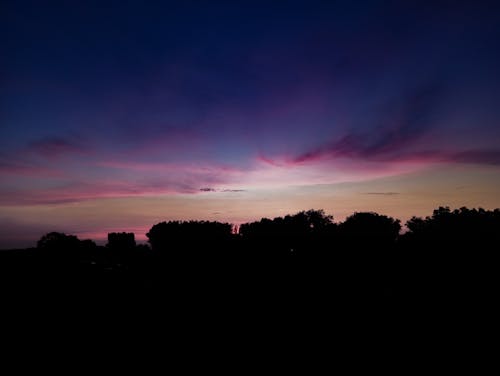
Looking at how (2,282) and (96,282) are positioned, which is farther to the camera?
(96,282)

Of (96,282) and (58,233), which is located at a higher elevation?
(58,233)

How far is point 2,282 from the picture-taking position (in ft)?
67.7

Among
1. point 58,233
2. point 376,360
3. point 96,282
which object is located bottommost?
point 376,360

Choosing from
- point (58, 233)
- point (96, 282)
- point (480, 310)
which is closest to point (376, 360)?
point (480, 310)

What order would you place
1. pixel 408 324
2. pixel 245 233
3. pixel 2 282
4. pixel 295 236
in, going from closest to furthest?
pixel 408 324 → pixel 2 282 → pixel 295 236 → pixel 245 233

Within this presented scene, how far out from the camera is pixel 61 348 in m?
12.6

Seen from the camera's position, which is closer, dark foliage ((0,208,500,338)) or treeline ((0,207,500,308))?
dark foliage ((0,208,500,338))

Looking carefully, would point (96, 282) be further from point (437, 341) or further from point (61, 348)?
point (437, 341)

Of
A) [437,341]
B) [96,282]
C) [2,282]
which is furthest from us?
[96,282]

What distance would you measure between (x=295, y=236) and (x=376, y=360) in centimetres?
6966

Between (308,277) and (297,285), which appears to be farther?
(308,277)

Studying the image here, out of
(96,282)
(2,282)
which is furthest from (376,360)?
(2,282)

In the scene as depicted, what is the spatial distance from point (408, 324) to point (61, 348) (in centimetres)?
1699

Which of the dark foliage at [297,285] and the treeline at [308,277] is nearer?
the dark foliage at [297,285]
